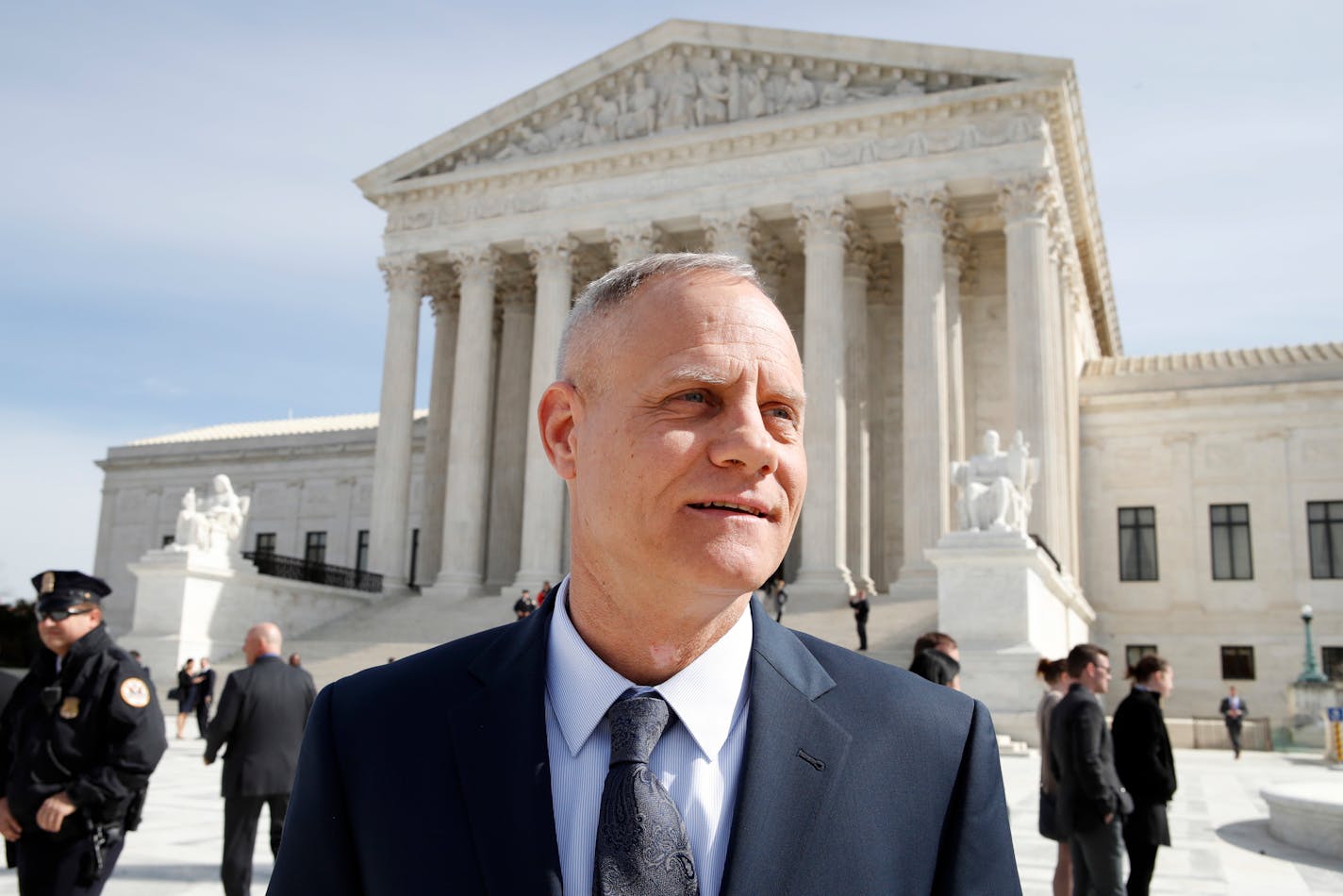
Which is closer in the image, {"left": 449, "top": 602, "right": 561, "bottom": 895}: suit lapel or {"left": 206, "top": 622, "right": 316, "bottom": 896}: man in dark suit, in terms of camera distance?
{"left": 449, "top": 602, "right": 561, "bottom": 895}: suit lapel

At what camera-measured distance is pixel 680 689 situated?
197 cm

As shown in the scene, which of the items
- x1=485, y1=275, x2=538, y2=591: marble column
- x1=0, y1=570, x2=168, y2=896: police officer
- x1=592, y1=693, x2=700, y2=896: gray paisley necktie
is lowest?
x1=0, y1=570, x2=168, y2=896: police officer

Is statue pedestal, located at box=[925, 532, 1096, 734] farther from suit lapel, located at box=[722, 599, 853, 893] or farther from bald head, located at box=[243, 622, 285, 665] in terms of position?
suit lapel, located at box=[722, 599, 853, 893]

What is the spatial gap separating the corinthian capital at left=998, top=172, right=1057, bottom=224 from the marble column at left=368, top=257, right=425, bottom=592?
1914 cm

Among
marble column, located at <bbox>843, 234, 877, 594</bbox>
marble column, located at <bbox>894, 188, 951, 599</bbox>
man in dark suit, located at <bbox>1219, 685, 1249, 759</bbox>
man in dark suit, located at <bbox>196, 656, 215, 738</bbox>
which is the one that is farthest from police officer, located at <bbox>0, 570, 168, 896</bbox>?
marble column, located at <bbox>843, 234, 877, 594</bbox>

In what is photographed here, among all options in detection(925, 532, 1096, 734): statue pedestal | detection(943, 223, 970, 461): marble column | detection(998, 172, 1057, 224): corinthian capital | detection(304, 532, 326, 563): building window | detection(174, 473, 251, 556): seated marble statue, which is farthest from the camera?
detection(304, 532, 326, 563): building window

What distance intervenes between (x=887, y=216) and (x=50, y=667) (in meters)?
32.4

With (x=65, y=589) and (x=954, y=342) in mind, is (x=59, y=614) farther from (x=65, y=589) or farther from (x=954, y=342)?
(x=954, y=342)

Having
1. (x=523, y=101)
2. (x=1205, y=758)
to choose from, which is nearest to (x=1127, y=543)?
(x=1205, y=758)

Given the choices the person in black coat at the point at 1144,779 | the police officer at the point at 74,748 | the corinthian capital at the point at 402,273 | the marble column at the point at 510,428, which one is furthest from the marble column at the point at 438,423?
the police officer at the point at 74,748

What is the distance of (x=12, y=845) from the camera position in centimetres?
584

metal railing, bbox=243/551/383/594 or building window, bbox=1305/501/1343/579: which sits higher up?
building window, bbox=1305/501/1343/579

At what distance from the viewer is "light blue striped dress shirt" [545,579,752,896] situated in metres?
1.90

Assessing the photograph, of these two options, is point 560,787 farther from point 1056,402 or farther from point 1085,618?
point 1085,618
